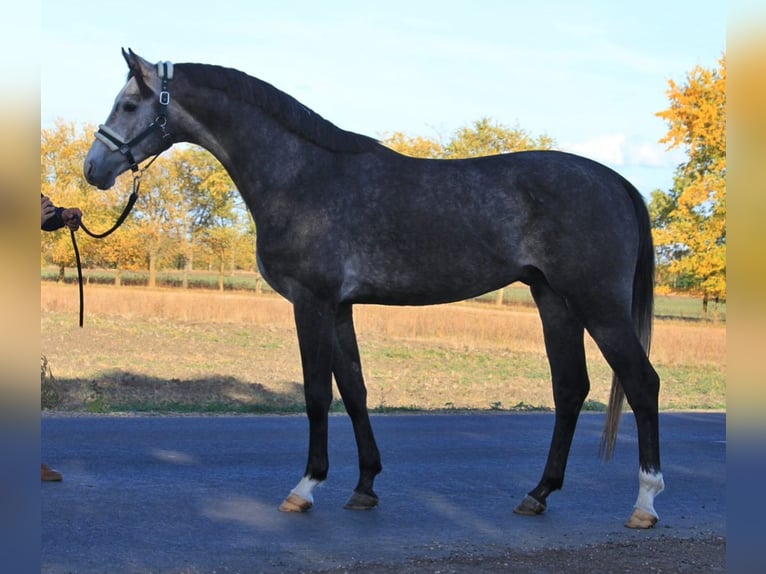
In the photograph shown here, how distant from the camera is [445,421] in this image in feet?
35.8

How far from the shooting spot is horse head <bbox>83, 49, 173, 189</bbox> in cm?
624

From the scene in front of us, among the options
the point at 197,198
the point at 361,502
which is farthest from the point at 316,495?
the point at 197,198

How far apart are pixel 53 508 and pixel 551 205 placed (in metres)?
3.57

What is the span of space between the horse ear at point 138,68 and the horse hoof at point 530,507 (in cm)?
356

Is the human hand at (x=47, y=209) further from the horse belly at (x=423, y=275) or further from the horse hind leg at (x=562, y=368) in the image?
the horse hind leg at (x=562, y=368)

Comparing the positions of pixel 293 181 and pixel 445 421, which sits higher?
pixel 293 181

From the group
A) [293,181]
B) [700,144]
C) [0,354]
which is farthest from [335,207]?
[700,144]

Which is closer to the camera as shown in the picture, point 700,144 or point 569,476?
point 569,476

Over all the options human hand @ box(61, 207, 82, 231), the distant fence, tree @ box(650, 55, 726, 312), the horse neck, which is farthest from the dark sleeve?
the distant fence

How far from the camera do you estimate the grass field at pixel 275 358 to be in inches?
551

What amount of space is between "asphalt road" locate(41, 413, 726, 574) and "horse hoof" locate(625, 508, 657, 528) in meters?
0.08

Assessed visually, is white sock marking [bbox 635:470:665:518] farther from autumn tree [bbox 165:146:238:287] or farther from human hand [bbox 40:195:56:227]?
autumn tree [bbox 165:146:238:287]

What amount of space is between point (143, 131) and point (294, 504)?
2.54 m

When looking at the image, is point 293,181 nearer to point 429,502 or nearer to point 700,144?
point 429,502
